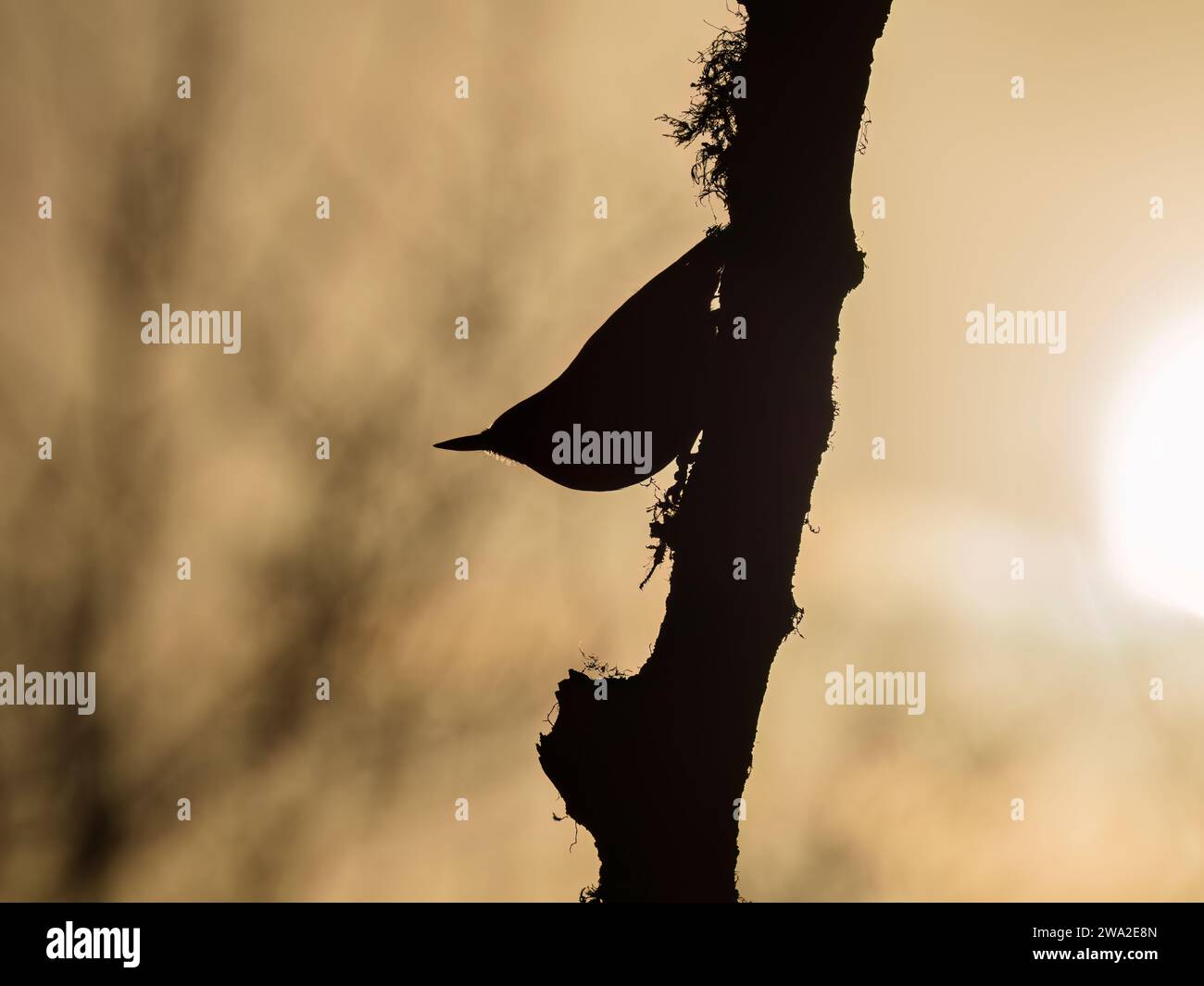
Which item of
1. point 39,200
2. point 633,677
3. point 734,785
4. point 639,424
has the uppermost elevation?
point 39,200

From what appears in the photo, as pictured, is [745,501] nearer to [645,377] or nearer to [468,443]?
[645,377]

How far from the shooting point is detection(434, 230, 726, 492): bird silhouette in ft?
10.8

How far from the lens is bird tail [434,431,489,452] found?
11.5 feet

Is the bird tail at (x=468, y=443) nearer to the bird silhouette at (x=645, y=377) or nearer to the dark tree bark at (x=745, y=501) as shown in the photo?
the bird silhouette at (x=645, y=377)

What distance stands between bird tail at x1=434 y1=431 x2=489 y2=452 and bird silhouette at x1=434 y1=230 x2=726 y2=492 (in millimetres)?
220

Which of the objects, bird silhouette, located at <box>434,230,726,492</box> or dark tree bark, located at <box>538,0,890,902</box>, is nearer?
dark tree bark, located at <box>538,0,890,902</box>

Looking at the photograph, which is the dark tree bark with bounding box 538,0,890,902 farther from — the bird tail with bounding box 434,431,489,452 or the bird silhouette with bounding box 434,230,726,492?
the bird tail with bounding box 434,431,489,452

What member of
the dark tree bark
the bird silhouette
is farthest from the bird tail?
the dark tree bark
